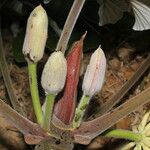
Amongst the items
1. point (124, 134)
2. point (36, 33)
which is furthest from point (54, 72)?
point (124, 134)

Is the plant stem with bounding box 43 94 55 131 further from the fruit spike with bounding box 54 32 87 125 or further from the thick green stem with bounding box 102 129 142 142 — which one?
the thick green stem with bounding box 102 129 142 142

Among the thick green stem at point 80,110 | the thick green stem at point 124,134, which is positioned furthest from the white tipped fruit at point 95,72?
the thick green stem at point 124,134

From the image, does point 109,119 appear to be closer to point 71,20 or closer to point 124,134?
point 124,134

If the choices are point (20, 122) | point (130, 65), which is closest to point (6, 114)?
point (20, 122)

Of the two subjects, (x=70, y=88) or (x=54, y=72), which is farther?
(x=70, y=88)

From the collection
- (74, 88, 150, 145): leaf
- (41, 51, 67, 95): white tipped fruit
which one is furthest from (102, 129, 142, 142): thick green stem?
(41, 51, 67, 95): white tipped fruit

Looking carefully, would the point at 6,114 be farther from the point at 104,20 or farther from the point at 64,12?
the point at 64,12
